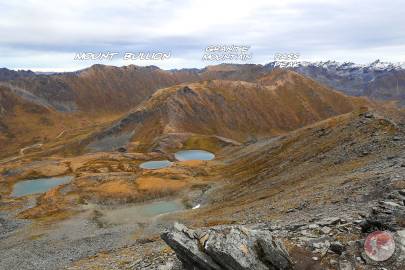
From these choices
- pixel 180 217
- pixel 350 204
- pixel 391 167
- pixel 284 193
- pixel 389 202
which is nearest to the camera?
pixel 389 202

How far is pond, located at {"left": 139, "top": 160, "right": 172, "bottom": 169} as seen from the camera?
521 ft

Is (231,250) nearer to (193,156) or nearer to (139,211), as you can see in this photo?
(139,211)

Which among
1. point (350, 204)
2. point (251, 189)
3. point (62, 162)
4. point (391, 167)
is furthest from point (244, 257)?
point (62, 162)

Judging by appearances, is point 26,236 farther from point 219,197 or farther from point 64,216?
point 219,197

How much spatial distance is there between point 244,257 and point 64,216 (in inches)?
3110

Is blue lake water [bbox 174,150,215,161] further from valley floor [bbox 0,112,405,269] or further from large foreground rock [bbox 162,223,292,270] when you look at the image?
large foreground rock [bbox 162,223,292,270]

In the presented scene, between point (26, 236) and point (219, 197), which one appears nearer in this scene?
point (26, 236)

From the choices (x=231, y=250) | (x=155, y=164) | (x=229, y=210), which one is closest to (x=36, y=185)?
(x=155, y=164)

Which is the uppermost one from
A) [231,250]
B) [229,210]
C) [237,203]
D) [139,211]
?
[231,250]

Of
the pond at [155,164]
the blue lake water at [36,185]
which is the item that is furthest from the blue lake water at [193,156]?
the blue lake water at [36,185]

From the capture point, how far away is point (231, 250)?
86.6 ft

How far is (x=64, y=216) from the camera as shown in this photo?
9619cm

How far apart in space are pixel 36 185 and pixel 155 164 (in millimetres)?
45230

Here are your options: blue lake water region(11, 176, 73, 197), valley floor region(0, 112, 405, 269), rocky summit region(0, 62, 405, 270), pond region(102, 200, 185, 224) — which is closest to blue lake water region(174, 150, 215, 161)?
rocky summit region(0, 62, 405, 270)
